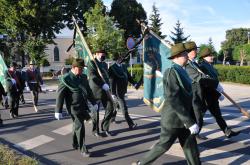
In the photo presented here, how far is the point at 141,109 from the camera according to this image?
537 inches

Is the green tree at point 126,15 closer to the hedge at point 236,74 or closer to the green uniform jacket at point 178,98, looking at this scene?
the hedge at point 236,74

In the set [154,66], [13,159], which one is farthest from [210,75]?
[13,159]

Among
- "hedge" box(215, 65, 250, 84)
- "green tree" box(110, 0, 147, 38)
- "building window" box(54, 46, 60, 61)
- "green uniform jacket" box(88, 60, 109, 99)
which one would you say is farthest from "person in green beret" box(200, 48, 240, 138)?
"building window" box(54, 46, 60, 61)

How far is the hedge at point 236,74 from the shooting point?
2295cm

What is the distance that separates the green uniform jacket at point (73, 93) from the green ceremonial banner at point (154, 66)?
1530mm

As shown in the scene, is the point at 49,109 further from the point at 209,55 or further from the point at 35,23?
the point at 35,23

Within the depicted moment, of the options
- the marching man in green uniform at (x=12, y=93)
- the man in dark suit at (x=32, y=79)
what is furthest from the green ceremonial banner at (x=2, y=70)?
the man in dark suit at (x=32, y=79)

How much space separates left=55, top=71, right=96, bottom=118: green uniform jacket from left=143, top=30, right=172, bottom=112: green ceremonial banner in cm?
153

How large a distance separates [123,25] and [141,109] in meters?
48.8

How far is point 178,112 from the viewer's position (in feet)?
16.9

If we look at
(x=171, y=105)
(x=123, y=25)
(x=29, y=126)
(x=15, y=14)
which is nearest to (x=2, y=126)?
(x=29, y=126)

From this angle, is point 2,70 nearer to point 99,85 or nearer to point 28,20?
point 99,85

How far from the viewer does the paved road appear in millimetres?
6957

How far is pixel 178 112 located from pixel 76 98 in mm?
2781
